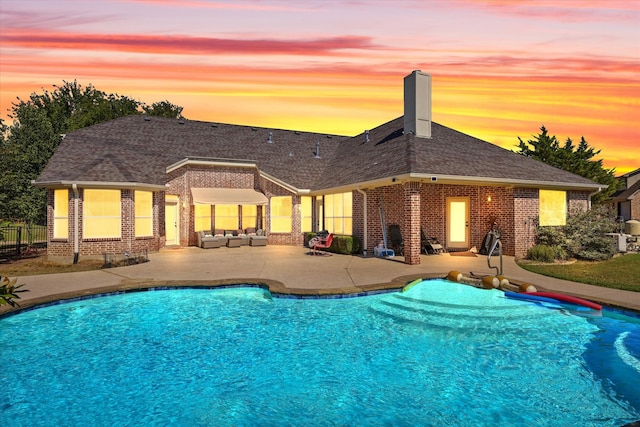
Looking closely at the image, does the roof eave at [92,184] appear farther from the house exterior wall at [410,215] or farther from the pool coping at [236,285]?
the pool coping at [236,285]

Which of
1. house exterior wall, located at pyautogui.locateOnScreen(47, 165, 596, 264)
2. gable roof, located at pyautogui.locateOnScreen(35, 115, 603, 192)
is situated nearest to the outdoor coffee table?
house exterior wall, located at pyautogui.locateOnScreen(47, 165, 596, 264)

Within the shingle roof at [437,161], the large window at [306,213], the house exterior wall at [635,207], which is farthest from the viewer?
the house exterior wall at [635,207]

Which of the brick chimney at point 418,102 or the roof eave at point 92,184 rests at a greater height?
the brick chimney at point 418,102

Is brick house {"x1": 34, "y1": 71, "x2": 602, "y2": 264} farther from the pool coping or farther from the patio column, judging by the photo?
the pool coping

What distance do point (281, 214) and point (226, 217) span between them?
381 centimetres

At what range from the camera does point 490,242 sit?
17594 mm

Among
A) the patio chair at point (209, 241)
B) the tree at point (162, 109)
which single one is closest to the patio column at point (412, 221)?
the patio chair at point (209, 241)

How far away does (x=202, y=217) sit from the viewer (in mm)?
A: 23688

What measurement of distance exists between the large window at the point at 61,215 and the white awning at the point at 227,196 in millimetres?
6270

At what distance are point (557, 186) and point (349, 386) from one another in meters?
16.8

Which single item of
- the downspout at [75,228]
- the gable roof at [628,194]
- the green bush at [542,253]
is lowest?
the green bush at [542,253]

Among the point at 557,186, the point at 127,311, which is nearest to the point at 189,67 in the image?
the point at 127,311

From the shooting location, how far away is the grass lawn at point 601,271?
11.0 metres

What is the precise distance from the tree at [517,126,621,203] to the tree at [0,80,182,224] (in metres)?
42.2
